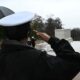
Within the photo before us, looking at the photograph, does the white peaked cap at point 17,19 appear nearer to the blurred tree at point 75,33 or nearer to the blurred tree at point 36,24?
the blurred tree at point 36,24

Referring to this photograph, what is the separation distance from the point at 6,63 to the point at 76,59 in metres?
0.57

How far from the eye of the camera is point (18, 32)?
11.8 feet

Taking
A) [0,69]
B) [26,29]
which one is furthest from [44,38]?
[0,69]

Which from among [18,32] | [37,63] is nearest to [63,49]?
[37,63]

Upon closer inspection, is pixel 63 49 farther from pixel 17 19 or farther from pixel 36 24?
pixel 36 24

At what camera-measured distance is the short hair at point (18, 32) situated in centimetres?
360

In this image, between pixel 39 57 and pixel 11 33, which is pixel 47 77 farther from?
pixel 11 33

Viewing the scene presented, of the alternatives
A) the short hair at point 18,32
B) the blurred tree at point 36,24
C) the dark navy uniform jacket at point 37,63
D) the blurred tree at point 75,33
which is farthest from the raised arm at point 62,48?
the blurred tree at point 75,33

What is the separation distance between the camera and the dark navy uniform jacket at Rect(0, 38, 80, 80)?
349 centimetres

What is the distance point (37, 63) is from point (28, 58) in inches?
3.8

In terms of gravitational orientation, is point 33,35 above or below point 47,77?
above

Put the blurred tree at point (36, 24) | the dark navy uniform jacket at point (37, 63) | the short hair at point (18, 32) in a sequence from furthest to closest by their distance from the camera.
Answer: the blurred tree at point (36, 24)
the short hair at point (18, 32)
the dark navy uniform jacket at point (37, 63)

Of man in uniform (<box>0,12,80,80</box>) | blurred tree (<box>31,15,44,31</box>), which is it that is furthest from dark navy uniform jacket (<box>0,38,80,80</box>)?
blurred tree (<box>31,15,44,31</box>)

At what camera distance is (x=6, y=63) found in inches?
143
